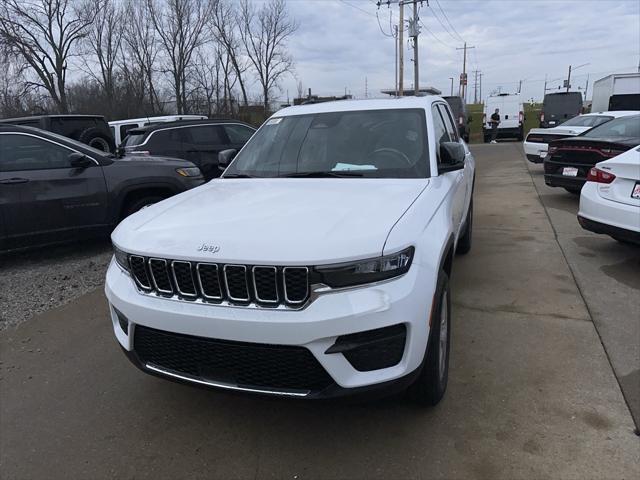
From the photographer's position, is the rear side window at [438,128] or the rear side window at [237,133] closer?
the rear side window at [438,128]

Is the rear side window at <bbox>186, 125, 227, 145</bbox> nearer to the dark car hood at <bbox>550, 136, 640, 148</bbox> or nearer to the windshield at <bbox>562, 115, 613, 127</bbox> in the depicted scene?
the dark car hood at <bbox>550, 136, 640, 148</bbox>

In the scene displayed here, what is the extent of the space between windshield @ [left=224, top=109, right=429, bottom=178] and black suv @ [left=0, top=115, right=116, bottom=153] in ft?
29.5

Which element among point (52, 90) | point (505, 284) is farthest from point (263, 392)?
point (52, 90)

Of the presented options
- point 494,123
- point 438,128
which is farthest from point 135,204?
point 494,123

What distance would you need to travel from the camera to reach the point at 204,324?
2.29 metres

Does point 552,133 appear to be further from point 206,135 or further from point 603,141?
point 206,135

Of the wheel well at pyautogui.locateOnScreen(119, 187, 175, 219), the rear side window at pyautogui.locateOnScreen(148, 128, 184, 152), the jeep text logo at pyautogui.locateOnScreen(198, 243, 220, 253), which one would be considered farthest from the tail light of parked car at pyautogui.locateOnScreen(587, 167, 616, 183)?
the rear side window at pyautogui.locateOnScreen(148, 128, 184, 152)

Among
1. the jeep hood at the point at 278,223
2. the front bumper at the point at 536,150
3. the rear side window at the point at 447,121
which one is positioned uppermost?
the rear side window at the point at 447,121

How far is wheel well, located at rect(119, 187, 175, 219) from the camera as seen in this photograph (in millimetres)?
6235

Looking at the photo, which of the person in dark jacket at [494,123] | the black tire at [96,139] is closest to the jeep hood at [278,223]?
the black tire at [96,139]

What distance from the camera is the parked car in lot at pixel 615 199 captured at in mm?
4949

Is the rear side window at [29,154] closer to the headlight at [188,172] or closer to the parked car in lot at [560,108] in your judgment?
the headlight at [188,172]

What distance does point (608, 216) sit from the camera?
205 inches

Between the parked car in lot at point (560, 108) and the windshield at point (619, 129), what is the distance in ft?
54.1
